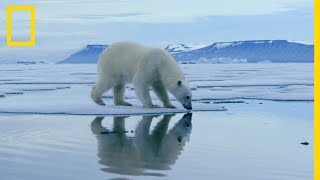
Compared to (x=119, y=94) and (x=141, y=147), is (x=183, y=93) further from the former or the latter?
(x=141, y=147)

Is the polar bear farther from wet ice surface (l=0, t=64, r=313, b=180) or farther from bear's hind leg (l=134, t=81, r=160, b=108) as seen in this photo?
wet ice surface (l=0, t=64, r=313, b=180)

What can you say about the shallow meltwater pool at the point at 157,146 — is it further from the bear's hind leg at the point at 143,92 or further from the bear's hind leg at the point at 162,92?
the bear's hind leg at the point at 162,92

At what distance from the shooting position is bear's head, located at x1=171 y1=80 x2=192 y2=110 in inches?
449

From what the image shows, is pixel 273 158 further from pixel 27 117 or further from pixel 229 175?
pixel 27 117

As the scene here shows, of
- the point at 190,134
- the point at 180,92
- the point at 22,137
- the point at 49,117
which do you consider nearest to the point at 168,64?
the point at 180,92

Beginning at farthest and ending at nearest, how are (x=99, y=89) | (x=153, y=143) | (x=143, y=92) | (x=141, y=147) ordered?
(x=99, y=89)
(x=143, y=92)
(x=153, y=143)
(x=141, y=147)

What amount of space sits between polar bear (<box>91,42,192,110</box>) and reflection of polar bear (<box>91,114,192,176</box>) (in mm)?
1947

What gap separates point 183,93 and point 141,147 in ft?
15.9

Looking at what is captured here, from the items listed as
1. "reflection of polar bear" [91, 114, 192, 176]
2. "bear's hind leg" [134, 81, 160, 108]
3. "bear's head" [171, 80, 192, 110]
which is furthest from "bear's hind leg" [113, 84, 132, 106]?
"reflection of polar bear" [91, 114, 192, 176]

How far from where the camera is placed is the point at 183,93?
11414mm

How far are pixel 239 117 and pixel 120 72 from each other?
10.1 ft

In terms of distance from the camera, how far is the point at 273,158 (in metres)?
5.84

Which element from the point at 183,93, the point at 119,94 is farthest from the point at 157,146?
the point at 119,94

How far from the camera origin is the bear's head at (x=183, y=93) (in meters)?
11.4
